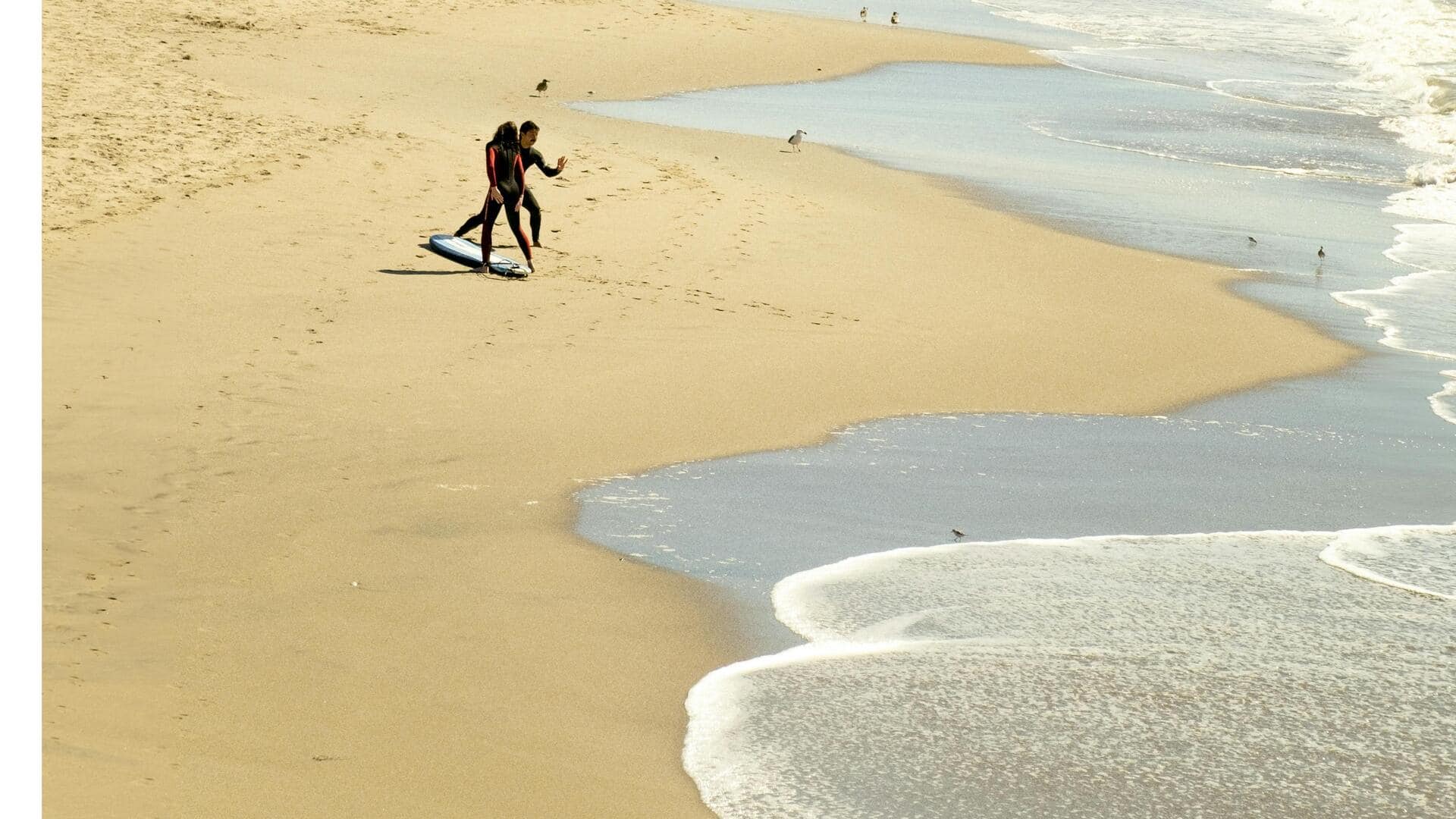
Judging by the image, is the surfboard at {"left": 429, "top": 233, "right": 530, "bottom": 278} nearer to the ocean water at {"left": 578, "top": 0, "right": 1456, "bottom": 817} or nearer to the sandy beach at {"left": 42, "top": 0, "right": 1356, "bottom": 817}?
the sandy beach at {"left": 42, "top": 0, "right": 1356, "bottom": 817}

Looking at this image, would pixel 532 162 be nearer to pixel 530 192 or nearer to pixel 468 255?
pixel 530 192

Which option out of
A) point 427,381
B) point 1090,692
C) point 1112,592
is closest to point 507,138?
point 427,381

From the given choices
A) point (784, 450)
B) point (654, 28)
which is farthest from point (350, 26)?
point (784, 450)

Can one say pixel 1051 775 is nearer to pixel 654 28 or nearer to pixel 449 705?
pixel 449 705

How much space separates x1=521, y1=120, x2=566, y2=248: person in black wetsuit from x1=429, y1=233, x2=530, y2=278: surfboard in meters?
0.38

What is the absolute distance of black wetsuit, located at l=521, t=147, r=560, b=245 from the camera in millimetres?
11812

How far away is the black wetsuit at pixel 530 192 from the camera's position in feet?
38.8

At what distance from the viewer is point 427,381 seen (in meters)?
9.02

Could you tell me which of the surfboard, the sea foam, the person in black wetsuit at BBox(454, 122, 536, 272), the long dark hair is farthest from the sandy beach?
the long dark hair

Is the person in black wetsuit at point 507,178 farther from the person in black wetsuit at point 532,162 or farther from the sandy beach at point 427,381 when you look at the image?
the sandy beach at point 427,381

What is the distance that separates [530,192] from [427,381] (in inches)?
136

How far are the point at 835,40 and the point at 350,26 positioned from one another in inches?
369
